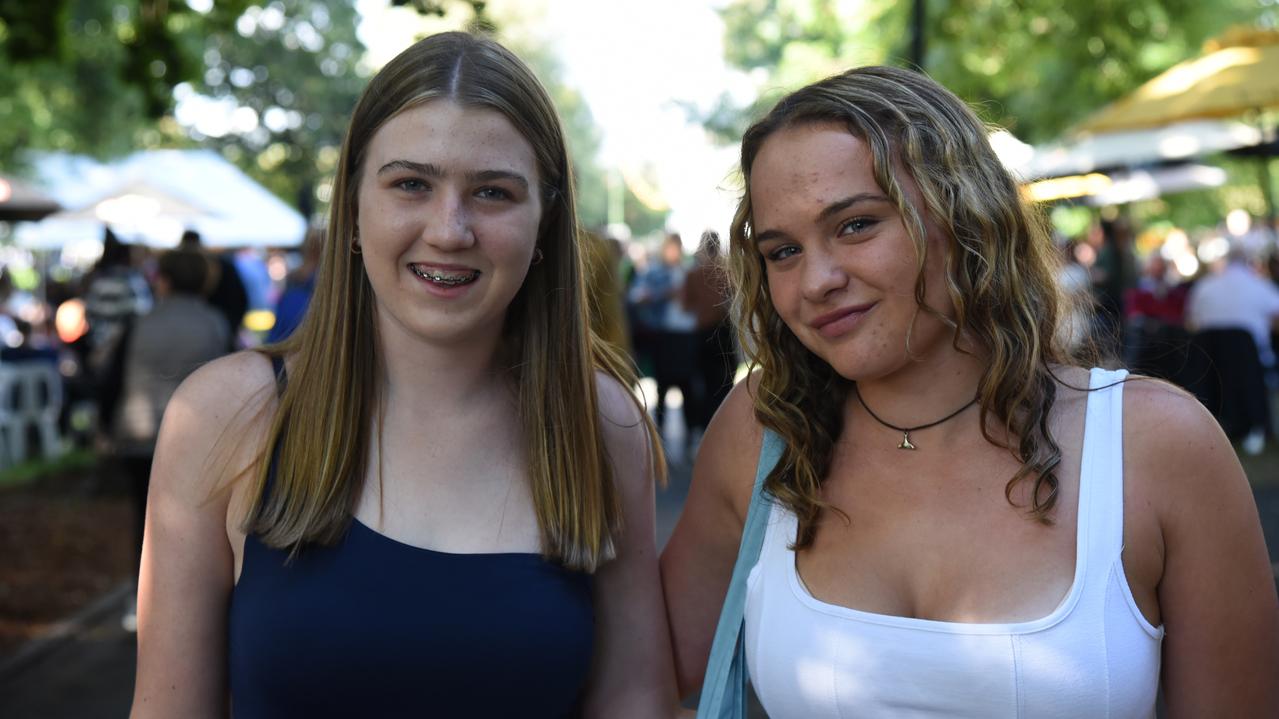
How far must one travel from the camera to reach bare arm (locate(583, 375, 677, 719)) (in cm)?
267

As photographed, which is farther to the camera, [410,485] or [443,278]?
[410,485]

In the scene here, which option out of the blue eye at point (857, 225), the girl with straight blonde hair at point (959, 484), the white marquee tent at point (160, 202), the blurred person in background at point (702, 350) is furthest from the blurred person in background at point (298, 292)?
the white marquee tent at point (160, 202)

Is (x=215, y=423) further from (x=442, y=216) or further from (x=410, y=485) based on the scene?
(x=442, y=216)

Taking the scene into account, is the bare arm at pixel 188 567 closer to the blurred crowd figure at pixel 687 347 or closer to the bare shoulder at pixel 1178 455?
the bare shoulder at pixel 1178 455

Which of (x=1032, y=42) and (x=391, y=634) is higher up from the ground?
(x=1032, y=42)

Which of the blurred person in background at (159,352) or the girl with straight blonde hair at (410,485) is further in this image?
the blurred person in background at (159,352)

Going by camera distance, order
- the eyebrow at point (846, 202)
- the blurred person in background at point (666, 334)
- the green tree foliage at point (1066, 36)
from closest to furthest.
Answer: the eyebrow at point (846, 202), the green tree foliage at point (1066, 36), the blurred person in background at point (666, 334)

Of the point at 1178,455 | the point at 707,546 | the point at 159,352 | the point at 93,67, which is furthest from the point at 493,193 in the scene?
the point at 93,67

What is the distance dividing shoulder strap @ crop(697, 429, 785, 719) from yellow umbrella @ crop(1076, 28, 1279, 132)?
31.0ft

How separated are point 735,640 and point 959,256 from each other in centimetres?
82

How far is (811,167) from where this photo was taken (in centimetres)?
239

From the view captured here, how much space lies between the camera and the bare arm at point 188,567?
242cm

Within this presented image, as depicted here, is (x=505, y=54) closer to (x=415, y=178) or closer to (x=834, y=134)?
(x=415, y=178)

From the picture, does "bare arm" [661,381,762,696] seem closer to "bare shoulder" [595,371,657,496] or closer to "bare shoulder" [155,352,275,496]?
"bare shoulder" [595,371,657,496]
